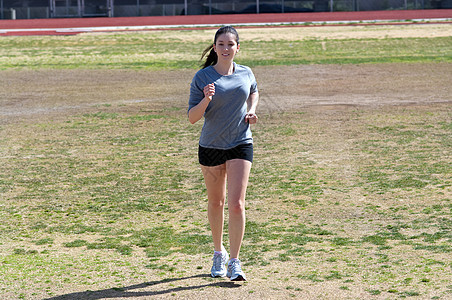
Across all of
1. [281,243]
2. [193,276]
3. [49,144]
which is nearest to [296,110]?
[49,144]

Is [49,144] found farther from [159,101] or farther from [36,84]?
[36,84]

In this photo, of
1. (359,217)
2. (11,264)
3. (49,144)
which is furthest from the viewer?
(49,144)

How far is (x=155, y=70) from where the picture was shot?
22469 mm

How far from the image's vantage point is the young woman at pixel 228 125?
199 inches

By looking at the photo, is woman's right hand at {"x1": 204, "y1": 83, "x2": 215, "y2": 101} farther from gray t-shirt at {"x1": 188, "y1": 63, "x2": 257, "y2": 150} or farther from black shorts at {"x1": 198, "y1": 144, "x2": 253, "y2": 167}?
black shorts at {"x1": 198, "y1": 144, "x2": 253, "y2": 167}

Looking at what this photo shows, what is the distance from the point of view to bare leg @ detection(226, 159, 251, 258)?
512 cm

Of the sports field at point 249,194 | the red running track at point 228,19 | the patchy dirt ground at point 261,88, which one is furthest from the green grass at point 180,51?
the red running track at point 228,19

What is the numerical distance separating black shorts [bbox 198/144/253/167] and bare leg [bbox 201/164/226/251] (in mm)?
46

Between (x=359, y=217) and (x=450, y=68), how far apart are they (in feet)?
50.9

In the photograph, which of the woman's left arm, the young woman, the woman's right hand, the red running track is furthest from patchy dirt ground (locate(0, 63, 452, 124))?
the red running track

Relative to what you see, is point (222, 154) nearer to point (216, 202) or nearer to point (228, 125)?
point (228, 125)

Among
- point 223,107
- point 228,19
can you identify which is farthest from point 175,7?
point 223,107

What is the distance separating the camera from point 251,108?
17.0 feet

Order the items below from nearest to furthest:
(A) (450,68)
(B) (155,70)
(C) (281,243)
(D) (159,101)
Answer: (C) (281,243) < (D) (159,101) < (A) (450,68) < (B) (155,70)
